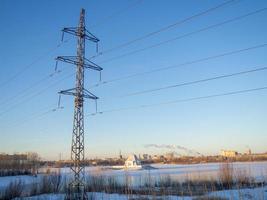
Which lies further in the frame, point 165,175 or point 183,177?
point 165,175

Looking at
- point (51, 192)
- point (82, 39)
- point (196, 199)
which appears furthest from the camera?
point (51, 192)

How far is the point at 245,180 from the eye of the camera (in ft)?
79.1

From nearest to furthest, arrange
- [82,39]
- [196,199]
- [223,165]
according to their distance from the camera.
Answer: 1. [196,199]
2. [82,39]
3. [223,165]

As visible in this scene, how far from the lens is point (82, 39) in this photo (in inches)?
680

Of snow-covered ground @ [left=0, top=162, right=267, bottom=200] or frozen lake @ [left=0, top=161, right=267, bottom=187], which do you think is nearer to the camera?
snow-covered ground @ [left=0, top=162, right=267, bottom=200]

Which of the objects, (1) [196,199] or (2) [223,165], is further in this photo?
(2) [223,165]

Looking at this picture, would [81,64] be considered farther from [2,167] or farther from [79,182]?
[2,167]

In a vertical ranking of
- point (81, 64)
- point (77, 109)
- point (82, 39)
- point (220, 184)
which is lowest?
point (220, 184)

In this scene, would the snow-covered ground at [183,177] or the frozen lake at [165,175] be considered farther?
the frozen lake at [165,175]

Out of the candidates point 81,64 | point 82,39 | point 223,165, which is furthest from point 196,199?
point 223,165

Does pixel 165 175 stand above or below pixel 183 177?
above

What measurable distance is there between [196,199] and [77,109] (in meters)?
6.92

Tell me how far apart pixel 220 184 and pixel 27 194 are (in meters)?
13.6

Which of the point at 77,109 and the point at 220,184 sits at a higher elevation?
the point at 77,109
